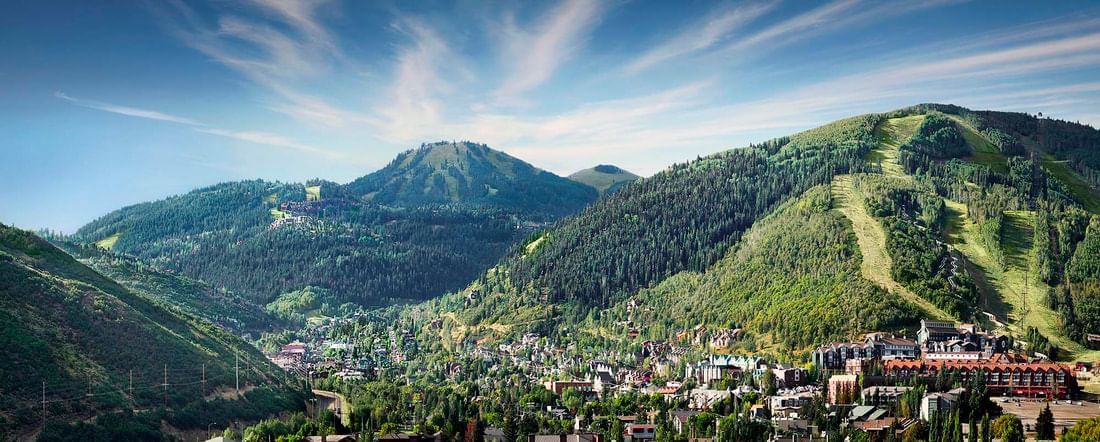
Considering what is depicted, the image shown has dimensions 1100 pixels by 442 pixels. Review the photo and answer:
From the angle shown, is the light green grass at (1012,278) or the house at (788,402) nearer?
the house at (788,402)

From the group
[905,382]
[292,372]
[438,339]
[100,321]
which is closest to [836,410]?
[905,382]

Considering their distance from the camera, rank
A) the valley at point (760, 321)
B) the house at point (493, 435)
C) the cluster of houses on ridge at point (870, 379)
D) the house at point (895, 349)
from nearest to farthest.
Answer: the house at point (493, 435)
the cluster of houses on ridge at point (870, 379)
the valley at point (760, 321)
the house at point (895, 349)

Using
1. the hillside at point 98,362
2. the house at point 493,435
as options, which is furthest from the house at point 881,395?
the hillside at point 98,362

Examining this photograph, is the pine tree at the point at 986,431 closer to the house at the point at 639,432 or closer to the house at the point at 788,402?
the house at the point at 788,402

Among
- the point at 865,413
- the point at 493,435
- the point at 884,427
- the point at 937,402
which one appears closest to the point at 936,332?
the point at 865,413

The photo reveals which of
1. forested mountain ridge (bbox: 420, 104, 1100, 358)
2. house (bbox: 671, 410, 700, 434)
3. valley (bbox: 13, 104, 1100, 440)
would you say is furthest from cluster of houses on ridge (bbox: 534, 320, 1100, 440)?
forested mountain ridge (bbox: 420, 104, 1100, 358)

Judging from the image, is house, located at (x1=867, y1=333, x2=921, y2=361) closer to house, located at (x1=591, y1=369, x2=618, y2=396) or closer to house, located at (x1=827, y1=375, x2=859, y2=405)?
house, located at (x1=827, y1=375, x2=859, y2=405)

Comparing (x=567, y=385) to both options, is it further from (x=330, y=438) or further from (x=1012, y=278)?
(x=1012, y=278)
